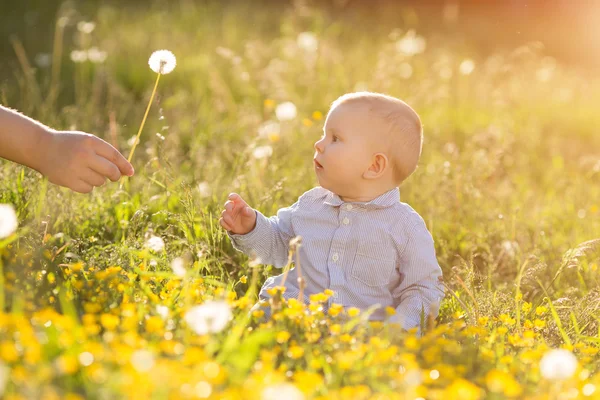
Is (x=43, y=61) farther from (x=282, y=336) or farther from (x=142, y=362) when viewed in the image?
(x=142, y=362)

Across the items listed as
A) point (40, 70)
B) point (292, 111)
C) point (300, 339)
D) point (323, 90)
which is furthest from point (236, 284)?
point (40, 70)

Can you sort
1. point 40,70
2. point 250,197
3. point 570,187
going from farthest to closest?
1. point 40,70
2. point 570,187
3. point 250,197

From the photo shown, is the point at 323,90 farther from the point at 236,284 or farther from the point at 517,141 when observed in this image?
the point at 236,284

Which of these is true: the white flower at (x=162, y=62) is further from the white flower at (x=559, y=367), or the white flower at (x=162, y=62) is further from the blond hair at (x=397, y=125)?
the white flower at (x=559, y=367)

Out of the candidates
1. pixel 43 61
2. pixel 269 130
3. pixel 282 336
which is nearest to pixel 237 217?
pixel 282 336

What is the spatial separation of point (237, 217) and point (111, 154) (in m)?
0.54

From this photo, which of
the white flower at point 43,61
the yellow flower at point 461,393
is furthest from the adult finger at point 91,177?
the white flower at point 43,61

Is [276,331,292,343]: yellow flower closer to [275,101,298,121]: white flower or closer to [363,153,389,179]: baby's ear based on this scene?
[363,153,389,179]: baby's ear

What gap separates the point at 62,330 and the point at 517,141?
4282mm

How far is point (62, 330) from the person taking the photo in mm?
1980

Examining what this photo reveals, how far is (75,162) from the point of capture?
246 cm

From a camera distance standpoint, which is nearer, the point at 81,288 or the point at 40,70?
the point at 81,288

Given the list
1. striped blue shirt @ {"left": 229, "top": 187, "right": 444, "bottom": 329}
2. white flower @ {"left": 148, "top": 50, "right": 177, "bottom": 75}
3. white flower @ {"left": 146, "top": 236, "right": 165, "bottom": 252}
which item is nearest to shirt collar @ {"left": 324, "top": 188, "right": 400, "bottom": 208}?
striped blue shirt @ {"left": 229, "top": 187, "right": 444, "bottom": 329}

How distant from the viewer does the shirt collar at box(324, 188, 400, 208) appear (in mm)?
2826
